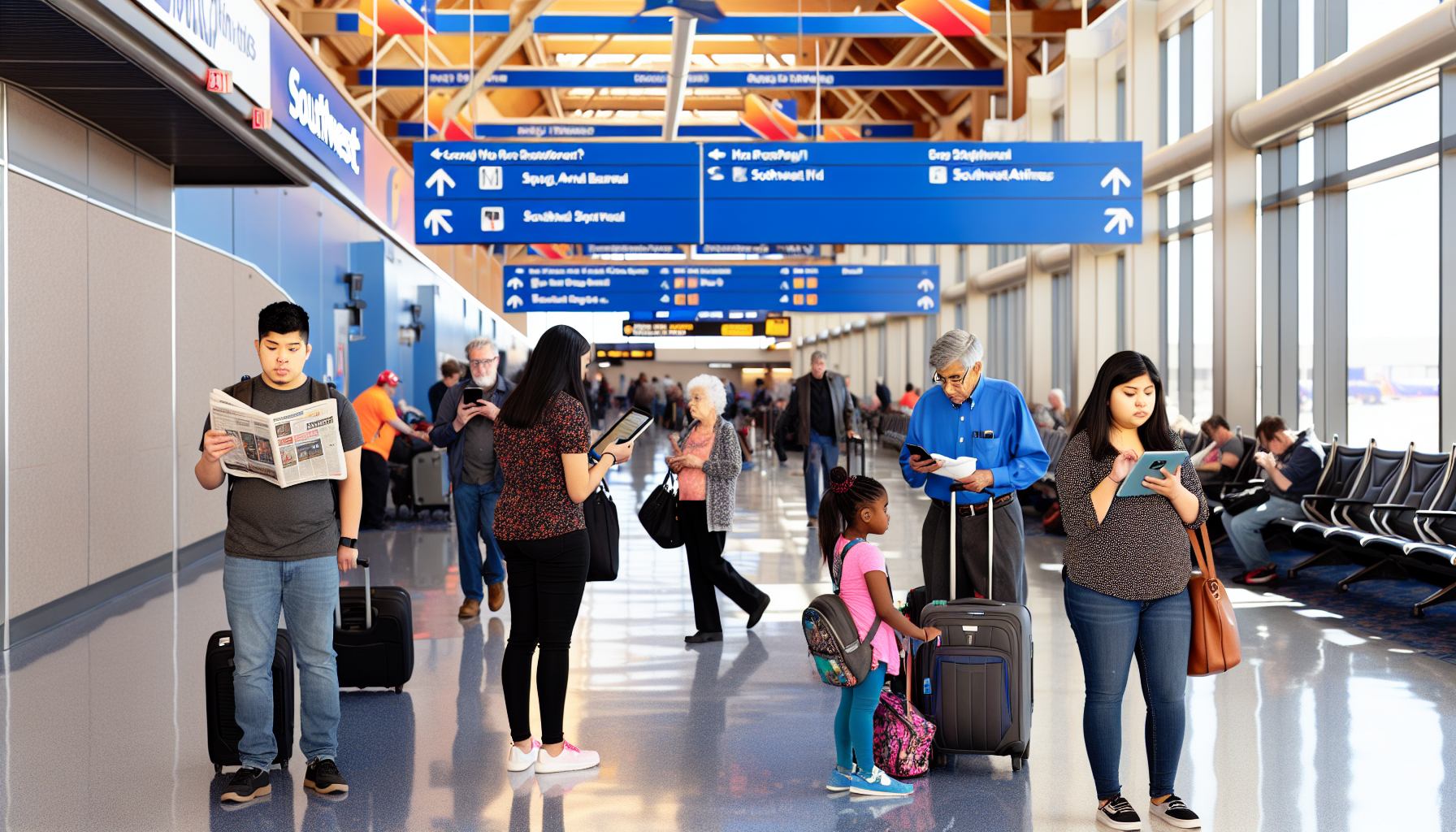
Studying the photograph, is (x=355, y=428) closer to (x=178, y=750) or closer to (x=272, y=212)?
(x=178, y=750)

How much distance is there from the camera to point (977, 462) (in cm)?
440

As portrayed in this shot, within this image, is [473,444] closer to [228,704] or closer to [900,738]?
[228,704]

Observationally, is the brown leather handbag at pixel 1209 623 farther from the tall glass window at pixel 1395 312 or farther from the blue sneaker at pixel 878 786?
the tall glass window at pixel 1395 312

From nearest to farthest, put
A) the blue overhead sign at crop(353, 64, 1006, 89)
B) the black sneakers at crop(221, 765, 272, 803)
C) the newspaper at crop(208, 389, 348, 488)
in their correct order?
the newspaper at crop(208, 389, 348, 488) < the black sneakers at crop(221, 765, 272, 803) < the blue overhead sign at crop(353, 64, 1006, 89)

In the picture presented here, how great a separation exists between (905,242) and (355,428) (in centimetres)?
592

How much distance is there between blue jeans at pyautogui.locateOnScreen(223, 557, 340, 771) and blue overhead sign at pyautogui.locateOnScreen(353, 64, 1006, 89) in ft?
43.6

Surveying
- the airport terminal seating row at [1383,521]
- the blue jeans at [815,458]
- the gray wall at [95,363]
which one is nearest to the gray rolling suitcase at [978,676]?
the airport terminal seating row at [1383,521]

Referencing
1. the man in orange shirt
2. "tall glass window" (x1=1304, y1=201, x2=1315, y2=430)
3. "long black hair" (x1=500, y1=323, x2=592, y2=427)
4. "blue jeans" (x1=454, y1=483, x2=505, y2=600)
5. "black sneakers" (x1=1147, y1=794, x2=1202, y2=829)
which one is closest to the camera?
"black sneakers" (x1=1147, y1=794, x2=1202, y2=829)

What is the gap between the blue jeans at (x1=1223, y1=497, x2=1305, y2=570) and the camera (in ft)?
27.4

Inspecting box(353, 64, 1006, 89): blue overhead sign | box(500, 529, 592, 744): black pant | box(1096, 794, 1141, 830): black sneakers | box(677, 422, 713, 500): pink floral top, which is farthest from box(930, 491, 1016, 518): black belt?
box(353, 64, 1006, 89): blue overhead sign

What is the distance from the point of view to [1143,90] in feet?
45.4

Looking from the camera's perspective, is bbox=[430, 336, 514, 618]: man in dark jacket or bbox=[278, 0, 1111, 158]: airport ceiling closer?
bbox=[430, 336, 514, 618]: man in dark jacket

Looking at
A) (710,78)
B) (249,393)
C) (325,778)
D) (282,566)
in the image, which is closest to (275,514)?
(282,566)

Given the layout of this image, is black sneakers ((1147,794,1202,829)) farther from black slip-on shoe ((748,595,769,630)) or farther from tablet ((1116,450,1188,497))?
black slip-on shoe ((748,595,769,630))
